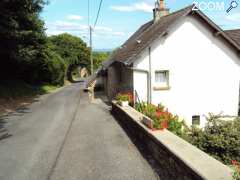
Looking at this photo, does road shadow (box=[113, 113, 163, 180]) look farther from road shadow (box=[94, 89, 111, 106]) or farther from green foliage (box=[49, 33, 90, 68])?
green foliage (box=[49, 33, 90, 68])

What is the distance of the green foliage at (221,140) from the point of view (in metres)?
8.59

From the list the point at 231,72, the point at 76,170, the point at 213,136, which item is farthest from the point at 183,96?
the point at 76,170

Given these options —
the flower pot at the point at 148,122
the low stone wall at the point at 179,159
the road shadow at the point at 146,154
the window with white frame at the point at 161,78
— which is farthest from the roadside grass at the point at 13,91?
the low stone wall at the point at 179,159

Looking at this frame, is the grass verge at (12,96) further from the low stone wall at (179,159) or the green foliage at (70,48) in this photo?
the green foliage at (70,48)

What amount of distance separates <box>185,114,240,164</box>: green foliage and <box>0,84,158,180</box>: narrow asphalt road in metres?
2.29

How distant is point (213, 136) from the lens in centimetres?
885

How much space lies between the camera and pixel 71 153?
28.7ft

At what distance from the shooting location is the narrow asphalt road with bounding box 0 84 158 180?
7027 mm

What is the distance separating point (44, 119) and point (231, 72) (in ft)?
38.2

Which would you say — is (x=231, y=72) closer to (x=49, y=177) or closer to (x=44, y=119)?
(x=44, y=119)

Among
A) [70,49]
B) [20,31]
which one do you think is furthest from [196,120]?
[70,49]

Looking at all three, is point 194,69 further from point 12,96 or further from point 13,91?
point 13,91

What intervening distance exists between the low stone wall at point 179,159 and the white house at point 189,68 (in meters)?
7.38

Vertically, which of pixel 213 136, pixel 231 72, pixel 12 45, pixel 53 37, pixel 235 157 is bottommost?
pixel 235 157
